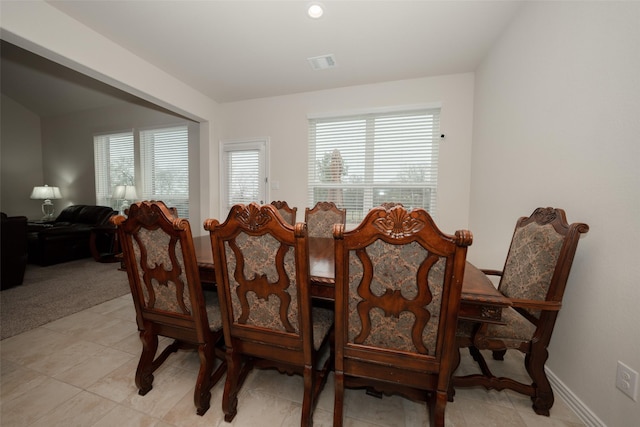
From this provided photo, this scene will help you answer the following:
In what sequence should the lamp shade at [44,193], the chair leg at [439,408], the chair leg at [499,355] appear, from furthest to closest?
the lamp shade at [44,193] → the chair leg at [499,355] → the chair leg at [439,408]

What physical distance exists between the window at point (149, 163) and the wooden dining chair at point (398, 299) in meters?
4.47

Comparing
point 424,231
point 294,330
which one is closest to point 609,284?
point 424,231

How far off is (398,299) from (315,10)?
237 centimetres

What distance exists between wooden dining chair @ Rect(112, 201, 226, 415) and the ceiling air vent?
2443 millimetres

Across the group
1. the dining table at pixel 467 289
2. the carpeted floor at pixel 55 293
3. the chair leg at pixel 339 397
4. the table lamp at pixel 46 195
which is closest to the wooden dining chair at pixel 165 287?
the dining table at pixel 467 289

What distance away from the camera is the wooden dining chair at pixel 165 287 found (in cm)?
117

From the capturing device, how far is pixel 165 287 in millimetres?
1283

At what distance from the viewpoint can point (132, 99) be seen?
14.4ft

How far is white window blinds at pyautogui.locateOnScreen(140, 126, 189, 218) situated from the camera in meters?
4.45

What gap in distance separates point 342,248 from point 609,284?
140 cm

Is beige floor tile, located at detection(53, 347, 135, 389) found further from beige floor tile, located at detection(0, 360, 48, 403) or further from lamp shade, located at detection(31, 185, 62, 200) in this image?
lamp shade, located at detection(31, 185, 62, 200)

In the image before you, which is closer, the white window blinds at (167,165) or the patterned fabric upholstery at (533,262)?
the patterned fabric upholstery at (533,262)

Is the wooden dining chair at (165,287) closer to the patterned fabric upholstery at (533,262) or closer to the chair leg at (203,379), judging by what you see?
the chair leg at (203,379)

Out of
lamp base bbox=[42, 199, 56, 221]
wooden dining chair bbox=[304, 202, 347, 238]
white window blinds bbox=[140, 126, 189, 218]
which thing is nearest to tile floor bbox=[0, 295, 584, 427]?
wooden dining chair bbox=[304, 202, 347, 238]
